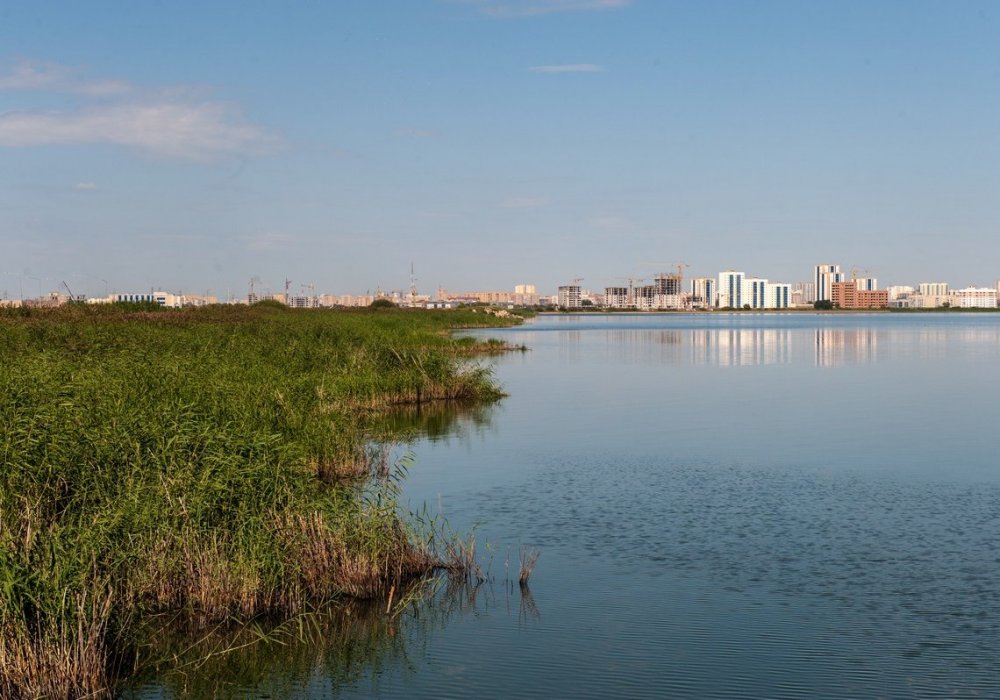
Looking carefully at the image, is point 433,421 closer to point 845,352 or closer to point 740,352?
point 740,352

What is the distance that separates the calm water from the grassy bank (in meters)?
0.99

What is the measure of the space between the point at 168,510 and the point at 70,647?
10.4 ft

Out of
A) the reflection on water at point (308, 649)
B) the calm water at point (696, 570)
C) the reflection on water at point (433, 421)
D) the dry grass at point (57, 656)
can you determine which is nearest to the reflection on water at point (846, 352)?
the calm water at point (696, 570)

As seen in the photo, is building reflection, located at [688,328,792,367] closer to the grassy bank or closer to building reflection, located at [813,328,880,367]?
building reflection, located at [813,328,880,367]

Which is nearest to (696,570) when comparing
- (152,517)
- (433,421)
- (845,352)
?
(152,517)

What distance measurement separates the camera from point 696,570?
1459 cm

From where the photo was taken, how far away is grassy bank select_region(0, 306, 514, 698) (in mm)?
9930

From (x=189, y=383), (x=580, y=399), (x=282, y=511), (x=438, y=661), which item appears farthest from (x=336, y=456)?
(x=580, y=399)

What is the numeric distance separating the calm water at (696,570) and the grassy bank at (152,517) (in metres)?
0.99

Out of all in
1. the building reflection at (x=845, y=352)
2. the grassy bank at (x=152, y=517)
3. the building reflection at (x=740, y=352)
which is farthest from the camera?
the building reflection at (x=740, y=352)

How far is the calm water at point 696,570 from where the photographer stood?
10.9 metres

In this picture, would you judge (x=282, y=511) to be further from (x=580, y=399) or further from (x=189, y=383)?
(x=580, y=399)

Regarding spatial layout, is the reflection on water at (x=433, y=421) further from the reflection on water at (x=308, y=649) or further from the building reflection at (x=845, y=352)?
the building reflection at (x=845, y=352)

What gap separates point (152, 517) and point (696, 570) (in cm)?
772
